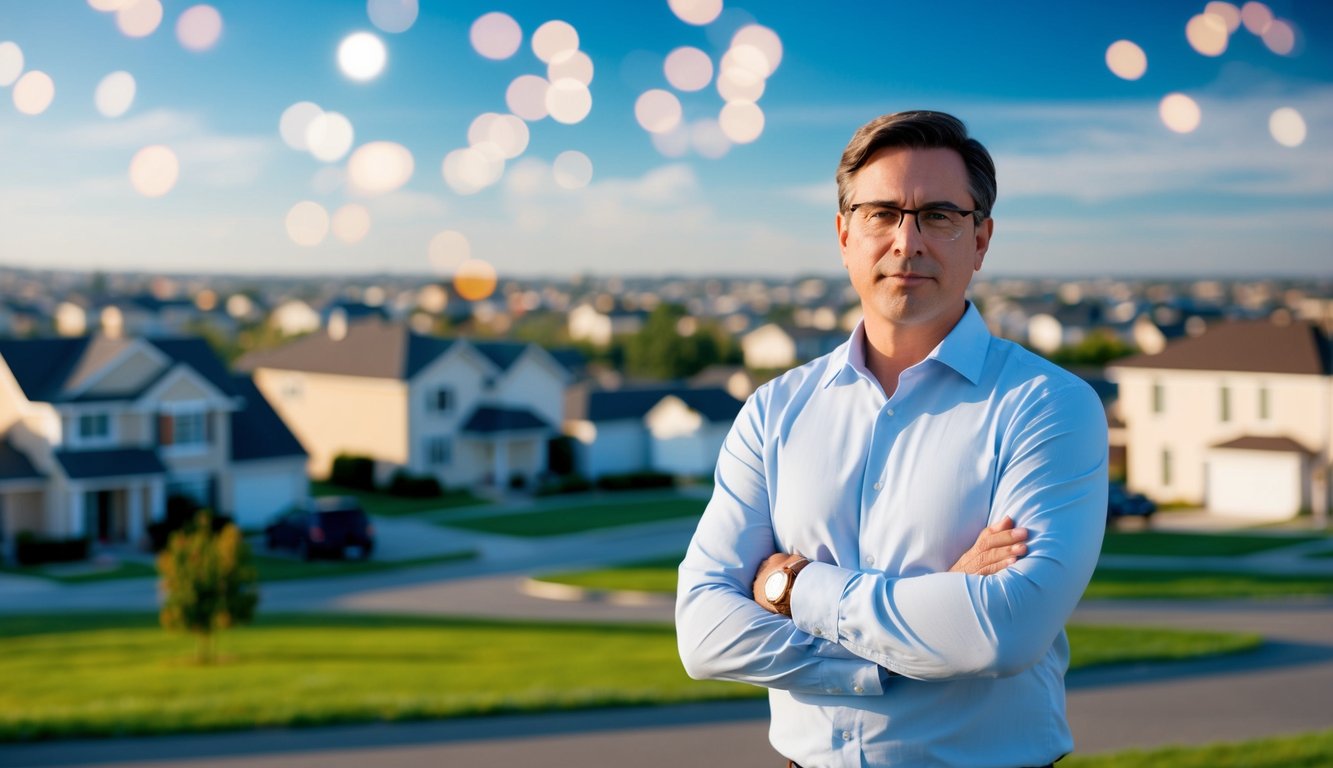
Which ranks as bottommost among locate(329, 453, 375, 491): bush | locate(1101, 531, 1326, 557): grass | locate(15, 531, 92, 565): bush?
locate(1101, 531, 1326, 557): grass

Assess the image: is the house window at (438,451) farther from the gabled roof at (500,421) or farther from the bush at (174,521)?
the bush at (174,521)

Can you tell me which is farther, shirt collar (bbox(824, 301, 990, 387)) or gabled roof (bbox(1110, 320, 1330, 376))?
gabled roof (bbox(1110, 320, 1330, 376))

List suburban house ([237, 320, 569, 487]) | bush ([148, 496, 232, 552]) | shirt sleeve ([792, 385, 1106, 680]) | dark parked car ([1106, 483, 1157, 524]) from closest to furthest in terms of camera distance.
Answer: shirt sleeve ([792, 385, 1106, 680]) < bush ([148, 496, 232, 552]) < dark parked car ([1106, 483, 1157, 524]) < suburban house ([237, 320, 569, 487])

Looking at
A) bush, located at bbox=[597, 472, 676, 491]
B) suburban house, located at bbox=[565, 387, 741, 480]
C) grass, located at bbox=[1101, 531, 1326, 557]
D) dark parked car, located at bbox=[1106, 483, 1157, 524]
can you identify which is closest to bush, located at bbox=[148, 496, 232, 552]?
bush, located at bbox=[597, 472, 676, 491]

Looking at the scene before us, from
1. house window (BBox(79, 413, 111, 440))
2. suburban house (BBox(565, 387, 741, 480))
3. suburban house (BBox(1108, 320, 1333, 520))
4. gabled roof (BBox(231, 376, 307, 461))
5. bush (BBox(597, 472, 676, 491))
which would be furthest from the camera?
suburban house (BBox(565, 387, 741, 480))

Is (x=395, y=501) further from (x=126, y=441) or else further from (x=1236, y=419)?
(x=1236, y=419)

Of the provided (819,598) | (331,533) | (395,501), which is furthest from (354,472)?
(819,598)

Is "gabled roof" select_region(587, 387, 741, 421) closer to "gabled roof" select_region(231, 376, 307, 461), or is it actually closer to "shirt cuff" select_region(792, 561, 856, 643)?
"gabled roof" select_region(231, 376, 307, 461)

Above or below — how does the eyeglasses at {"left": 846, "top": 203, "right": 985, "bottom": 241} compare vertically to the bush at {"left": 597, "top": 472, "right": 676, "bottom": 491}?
above

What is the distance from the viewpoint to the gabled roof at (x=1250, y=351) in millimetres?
47625

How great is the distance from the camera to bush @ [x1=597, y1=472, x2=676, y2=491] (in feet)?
172

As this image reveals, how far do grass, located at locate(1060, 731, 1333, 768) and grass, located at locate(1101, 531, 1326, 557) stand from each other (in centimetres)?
2476

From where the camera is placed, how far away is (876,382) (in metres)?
3.91

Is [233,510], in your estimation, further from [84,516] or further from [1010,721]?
[1010,721]
